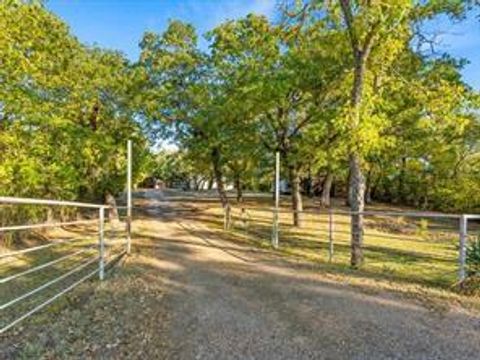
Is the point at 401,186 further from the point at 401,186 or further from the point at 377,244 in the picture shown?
the point at 377,244

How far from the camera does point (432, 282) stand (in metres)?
6.30

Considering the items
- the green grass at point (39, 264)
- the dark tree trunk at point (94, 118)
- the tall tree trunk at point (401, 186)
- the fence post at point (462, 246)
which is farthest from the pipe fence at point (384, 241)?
the tall tree trunk at point (401, 186)

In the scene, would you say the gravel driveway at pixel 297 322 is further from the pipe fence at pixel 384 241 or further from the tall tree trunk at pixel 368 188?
the tall tree trunk at pixel 368 188

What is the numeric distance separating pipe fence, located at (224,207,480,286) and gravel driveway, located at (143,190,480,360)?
1.59 metres

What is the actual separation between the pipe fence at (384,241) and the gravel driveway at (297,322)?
5.23 feet

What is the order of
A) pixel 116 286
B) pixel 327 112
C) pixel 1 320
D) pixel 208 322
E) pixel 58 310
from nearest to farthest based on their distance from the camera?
1. pixel 208 322
2. pixel 58 310
3. pixel 1 320
4. pixel 116 286
5. pixel 327 112

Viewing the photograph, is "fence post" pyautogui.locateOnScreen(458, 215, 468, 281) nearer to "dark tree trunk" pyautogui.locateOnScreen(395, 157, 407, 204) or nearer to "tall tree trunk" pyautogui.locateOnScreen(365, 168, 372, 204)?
"tall tree trunk" pyautogui.locateOnScreen(365, 168, 372, 204)

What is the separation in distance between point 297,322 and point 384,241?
34.8ft

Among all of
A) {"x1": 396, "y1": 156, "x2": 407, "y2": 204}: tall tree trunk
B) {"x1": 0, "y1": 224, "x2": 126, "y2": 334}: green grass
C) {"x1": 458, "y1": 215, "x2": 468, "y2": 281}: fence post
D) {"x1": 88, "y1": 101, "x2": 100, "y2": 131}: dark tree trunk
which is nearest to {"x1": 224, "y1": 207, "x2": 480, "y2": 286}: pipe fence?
{"x1": 458, "y1": 215, "x2": 468, "y2": 281}: fence post

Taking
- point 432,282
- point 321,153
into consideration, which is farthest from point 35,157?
point 432,282

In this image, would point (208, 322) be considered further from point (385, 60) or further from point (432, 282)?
point (385, 60)

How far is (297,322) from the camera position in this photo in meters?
4.38

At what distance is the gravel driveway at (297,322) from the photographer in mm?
3656

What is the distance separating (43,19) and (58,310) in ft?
33.3
